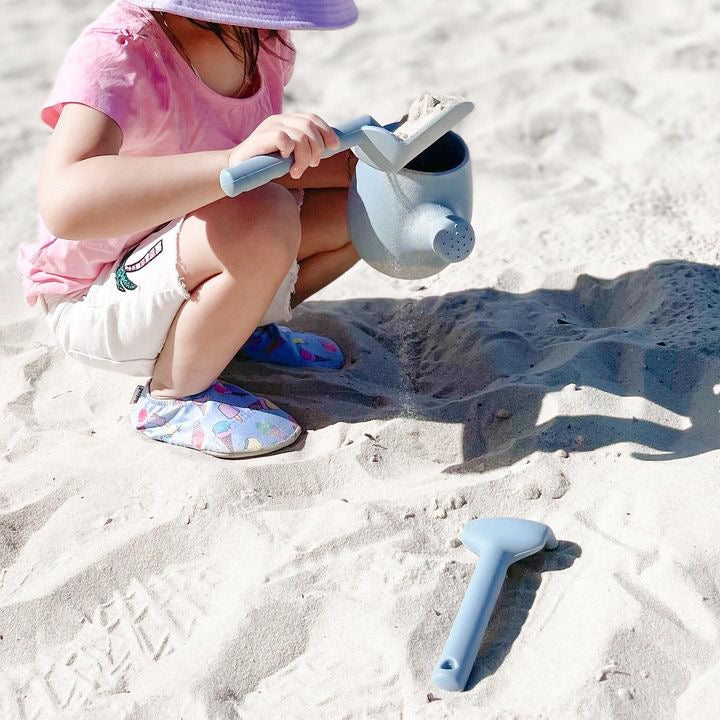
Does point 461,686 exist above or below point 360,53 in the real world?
above

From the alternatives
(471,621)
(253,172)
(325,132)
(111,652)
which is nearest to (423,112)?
(325,132)

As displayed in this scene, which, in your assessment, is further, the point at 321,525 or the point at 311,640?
the point at 321,525

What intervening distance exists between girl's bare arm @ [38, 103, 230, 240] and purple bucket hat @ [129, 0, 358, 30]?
0.19 metres

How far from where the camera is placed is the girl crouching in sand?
140 cm

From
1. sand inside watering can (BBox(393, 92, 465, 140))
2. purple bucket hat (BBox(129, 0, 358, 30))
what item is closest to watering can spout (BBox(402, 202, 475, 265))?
sand inside watering can (BBox(393, 92, 465, 140))

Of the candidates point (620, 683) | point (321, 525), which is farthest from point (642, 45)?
point (620, 683)

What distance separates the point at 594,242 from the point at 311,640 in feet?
4.17

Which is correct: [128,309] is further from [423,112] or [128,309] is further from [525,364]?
[525,364]

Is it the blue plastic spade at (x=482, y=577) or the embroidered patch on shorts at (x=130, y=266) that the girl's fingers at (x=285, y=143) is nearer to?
the embroidered patch on shorts at (x=130, y=266)

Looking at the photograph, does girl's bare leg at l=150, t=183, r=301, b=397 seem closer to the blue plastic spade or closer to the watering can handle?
the watering can handle

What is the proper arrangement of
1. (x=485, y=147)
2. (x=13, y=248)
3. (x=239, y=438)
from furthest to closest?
(x=485, y=147) → (x=13, y=248) → (x=239, y=438)

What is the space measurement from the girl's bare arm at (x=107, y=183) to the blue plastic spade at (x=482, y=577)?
0.60m

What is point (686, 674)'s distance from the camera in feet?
3.88

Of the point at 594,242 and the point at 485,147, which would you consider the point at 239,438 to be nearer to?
the point at 594,242
